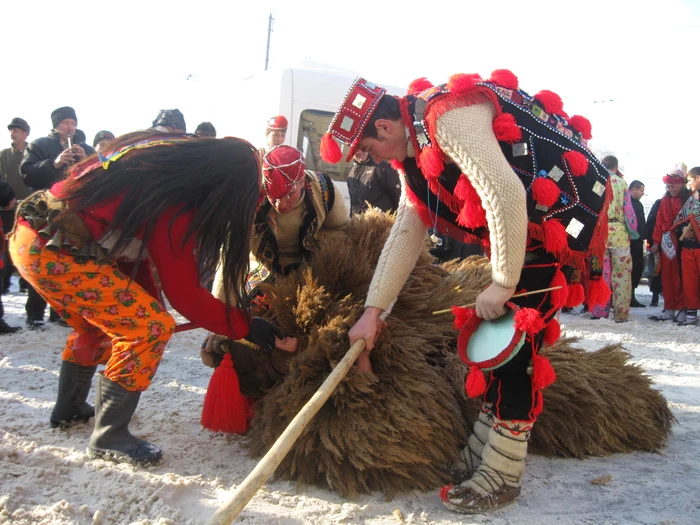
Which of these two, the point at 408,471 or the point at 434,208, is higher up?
the point at 434,208

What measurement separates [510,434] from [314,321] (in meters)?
0.85

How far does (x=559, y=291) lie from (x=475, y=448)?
0.68m

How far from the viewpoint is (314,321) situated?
7.82 ft

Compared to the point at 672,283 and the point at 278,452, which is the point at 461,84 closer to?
the point at 278,452

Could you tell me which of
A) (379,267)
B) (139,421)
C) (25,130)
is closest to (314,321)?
(379,267)

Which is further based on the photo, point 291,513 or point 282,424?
point 282,424

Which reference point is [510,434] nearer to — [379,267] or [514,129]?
[379,267]

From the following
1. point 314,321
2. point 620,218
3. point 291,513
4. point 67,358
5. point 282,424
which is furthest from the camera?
point 620,218

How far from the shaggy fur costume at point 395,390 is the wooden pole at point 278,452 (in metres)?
0.09

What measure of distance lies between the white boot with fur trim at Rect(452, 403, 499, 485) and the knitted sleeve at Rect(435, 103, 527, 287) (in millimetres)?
613

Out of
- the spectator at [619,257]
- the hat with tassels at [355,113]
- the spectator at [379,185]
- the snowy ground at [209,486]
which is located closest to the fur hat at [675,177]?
the spectator at [619,257]

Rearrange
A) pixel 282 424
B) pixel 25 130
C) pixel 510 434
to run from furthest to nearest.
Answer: pixel 25 130 → pixel 282 424 → pixel 510 434

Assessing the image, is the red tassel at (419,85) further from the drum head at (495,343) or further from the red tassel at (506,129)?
the drum head at (495,343)

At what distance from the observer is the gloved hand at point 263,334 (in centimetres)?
231
